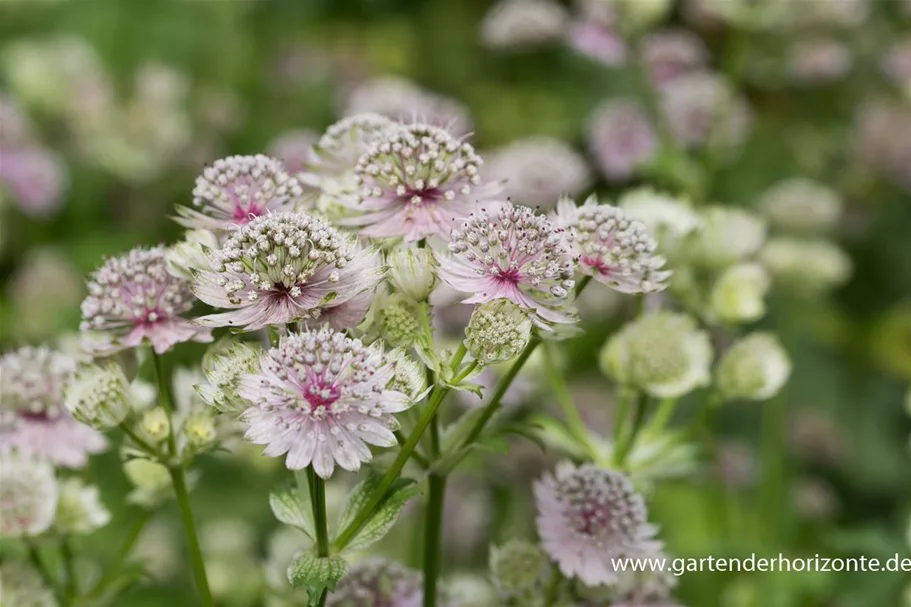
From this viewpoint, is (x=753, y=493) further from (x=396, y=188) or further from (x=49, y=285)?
(x=49, y=285)

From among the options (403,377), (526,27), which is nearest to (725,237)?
(403,377)

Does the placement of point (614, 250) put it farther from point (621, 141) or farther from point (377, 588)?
point (621, 141)

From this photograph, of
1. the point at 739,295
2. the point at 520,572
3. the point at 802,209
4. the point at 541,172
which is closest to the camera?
the point at 520,572

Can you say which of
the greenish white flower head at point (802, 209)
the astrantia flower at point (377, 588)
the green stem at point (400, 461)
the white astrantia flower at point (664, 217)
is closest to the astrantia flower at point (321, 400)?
the green stem at point (400, 461)

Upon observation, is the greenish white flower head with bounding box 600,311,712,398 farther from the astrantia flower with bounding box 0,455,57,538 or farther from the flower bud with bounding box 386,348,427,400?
the astrantia flower with bounding box 0,455,57,538

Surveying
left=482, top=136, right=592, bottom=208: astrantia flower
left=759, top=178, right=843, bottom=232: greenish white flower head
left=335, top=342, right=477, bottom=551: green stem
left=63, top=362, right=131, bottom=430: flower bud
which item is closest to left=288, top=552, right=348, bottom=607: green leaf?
left=335, top=342, right=477, bottom=551: green stem

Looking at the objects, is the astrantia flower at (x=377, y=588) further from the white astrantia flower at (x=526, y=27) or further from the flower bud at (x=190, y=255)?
the white astrantia flower at (x=526, y=27)
